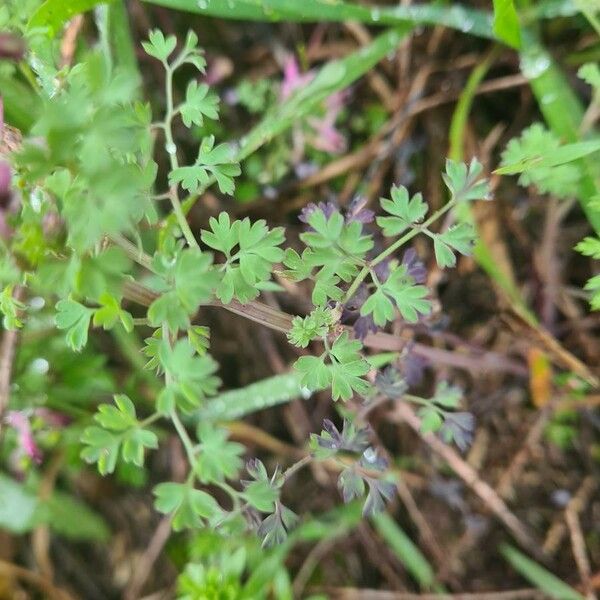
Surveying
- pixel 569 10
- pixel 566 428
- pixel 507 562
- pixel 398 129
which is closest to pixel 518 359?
pixel 566 428

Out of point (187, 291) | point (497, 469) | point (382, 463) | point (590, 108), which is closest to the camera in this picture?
point (187, 291)

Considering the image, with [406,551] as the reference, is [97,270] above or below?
above

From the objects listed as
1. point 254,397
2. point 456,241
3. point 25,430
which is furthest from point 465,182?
point 25,430

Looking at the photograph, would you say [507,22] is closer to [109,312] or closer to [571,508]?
[109,312]

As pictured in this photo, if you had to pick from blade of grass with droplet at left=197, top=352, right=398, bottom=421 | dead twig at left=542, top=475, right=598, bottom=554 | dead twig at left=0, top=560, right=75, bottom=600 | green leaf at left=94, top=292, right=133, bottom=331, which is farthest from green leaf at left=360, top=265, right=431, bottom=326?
dead twig at left=0, top=560, right=75, bottom=600

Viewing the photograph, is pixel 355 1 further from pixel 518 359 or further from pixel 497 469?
pixel 497 469

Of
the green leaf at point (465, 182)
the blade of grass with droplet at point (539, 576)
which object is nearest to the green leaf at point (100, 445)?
the green leaf at point (465, 182)
